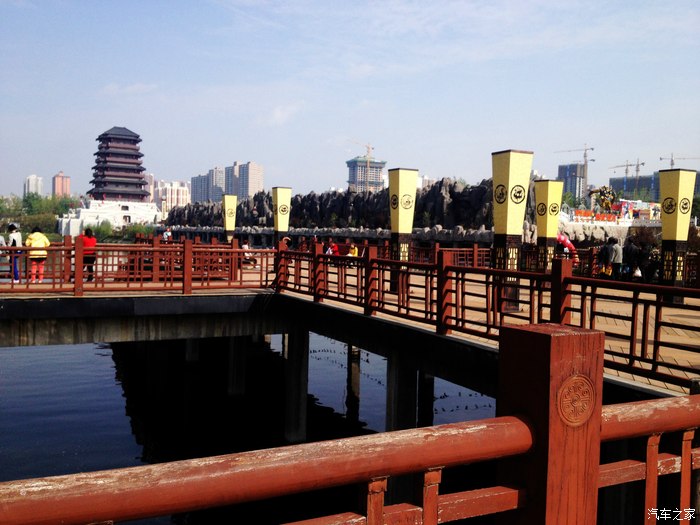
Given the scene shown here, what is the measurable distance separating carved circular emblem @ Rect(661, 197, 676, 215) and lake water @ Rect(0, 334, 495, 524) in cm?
725

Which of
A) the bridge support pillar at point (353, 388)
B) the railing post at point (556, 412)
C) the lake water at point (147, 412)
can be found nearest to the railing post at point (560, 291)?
the railing post at point (556, 412)

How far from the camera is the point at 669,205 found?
49.6 feet

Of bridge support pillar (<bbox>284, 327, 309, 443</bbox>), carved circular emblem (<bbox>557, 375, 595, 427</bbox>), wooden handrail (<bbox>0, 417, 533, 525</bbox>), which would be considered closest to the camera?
wooden handrail (<bbox>0, 417, 533, 525</bbox>)

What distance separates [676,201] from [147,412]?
1499 centimetres

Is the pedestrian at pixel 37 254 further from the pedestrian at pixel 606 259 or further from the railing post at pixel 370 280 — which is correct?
the pedestrian at pixel 606 259

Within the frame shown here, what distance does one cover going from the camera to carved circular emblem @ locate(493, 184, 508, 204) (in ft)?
39.8

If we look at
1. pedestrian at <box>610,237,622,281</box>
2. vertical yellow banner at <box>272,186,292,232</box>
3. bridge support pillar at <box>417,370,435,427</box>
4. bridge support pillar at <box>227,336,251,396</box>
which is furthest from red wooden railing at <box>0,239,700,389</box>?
vertical yellow banner at <box>272,186,292,232</box>

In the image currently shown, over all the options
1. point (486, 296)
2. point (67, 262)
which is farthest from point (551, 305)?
point (67, 262)

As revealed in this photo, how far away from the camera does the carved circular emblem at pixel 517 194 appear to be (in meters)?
12.1

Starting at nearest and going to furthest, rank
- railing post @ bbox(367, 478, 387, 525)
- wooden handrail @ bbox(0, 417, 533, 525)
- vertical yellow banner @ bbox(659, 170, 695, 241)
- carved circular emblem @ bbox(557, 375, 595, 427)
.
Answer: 1. wooden handrail @ bbox(0, 417, 533, 525)
2. railing post @ bbox(367, 478, 387, 525)
3. carved circular emblem @ bbox(557, 375, 595, 427)
4. vertical yellow banner @ bbox(659, 170, 695, 241)

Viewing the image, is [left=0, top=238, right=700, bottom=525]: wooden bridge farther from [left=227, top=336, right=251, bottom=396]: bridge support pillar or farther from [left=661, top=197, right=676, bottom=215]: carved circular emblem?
[left=227, top=336, right=251, bottom=396]: bridge support pillar

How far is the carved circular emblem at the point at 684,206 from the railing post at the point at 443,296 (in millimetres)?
8820

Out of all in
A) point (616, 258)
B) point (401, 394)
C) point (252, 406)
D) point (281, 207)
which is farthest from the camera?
point (281, 207)

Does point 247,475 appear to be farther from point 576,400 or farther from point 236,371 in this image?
point 236,371
